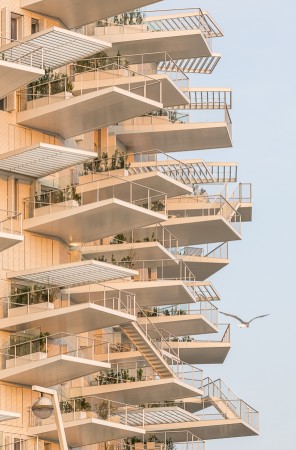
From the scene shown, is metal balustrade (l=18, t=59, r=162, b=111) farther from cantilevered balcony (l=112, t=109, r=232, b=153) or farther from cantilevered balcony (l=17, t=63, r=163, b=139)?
cantilevered balcony (l=112, t=109, r=232, b=153)

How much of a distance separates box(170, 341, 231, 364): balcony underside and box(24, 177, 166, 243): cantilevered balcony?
42.8 feet

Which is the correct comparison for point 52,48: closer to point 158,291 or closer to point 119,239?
point 119,239

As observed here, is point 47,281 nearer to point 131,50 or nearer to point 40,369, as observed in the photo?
point 40,369

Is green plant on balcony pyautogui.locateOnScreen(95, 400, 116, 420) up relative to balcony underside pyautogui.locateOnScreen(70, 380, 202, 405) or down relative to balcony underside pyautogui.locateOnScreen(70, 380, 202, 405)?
down

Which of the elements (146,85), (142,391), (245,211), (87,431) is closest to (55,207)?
(87,431)

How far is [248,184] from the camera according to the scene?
8381cm

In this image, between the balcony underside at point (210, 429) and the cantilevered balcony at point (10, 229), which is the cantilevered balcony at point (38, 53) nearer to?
the cantilevered balcony at point (10, 229)

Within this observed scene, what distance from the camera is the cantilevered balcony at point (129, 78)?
7119 cm

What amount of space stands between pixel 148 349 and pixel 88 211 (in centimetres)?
888

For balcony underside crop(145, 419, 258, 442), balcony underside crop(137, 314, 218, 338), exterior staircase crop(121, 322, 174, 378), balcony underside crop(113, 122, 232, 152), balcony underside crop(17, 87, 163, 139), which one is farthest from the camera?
balcony underside crop(137, 314, 218, 338)

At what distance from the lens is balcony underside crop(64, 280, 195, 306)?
247ft

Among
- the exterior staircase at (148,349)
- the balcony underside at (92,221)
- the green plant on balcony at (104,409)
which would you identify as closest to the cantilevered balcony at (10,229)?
the balcony underside at (92,221)

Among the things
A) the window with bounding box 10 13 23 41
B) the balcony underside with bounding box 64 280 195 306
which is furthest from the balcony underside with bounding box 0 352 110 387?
the window with bounding box 10 13 23 41

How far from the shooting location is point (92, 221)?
226 ft
